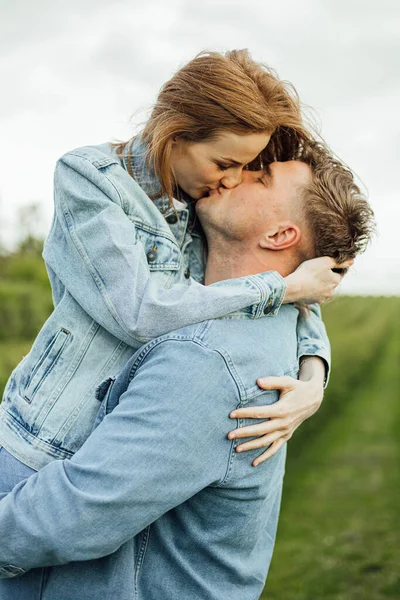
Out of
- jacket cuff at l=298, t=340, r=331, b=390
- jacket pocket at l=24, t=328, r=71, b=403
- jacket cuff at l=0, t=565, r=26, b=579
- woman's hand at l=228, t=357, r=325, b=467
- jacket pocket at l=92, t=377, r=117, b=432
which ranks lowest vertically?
jacket cuff at l=0, t=565, r=26, b=579

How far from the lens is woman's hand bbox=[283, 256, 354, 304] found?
246 centimetres

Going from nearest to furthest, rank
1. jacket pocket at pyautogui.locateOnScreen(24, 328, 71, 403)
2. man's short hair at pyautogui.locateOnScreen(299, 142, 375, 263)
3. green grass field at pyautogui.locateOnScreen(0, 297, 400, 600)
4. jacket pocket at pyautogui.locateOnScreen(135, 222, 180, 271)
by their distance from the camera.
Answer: jacket pocket at pyautogui.locateOnScreen(24, 328, 71, 403), jacket pocket at pyautogui.locateOnScreen(135, 222, 180, 271), man's short hair at pyautogui.locateOnScreen(299, 142, 375, 263), green grass field at pyautogui.locateOnScreen(0, 297, 400, 600)

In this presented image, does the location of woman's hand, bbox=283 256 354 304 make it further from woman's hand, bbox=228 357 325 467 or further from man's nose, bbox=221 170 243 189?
man's nose, bbox=221 170 243 189

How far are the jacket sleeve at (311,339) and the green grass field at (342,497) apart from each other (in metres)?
3.81

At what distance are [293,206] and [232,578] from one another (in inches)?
50.8

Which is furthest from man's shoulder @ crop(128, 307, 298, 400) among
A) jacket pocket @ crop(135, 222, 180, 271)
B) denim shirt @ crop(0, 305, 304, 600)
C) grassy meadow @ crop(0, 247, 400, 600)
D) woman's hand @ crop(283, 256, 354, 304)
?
grassy meadow @ crop(0, 247, 400, 600)

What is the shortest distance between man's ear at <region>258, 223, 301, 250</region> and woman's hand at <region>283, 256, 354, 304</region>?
9cm

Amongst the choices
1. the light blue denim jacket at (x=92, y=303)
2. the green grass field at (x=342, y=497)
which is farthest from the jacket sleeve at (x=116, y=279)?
the green grass field at (x=342, y=497)

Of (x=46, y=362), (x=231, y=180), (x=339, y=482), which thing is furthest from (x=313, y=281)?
(x=339, y=482)

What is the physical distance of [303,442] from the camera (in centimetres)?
963

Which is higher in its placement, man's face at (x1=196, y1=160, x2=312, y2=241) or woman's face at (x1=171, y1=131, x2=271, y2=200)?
Answer: woman's face at (x1=171, y1=131, x2=271, y2=200)

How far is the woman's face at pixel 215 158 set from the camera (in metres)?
2.60

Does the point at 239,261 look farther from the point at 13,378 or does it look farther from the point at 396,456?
the point at 396,456

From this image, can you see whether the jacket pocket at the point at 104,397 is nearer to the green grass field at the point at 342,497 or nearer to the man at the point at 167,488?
the man at the point at 167,488
